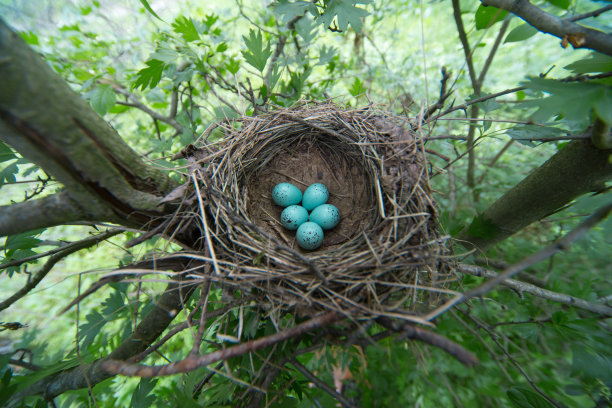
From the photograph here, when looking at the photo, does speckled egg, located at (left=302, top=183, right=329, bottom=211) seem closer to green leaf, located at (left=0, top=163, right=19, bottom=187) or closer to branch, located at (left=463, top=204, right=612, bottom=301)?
branch, located at (left=463, top=204, right=612, bottom=301)

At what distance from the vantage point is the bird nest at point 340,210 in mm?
1076

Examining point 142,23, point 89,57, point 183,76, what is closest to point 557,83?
point 183,76

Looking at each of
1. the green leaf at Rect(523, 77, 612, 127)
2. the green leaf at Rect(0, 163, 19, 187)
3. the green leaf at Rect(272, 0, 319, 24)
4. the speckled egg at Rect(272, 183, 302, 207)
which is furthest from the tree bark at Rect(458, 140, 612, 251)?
the green leaf at Rect(0, 163, 19, 187)

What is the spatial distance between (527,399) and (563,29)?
1333mm

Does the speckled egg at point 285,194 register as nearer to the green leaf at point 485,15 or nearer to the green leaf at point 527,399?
the green leaf at point 485,15

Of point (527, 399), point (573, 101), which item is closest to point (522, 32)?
point (573, 101)

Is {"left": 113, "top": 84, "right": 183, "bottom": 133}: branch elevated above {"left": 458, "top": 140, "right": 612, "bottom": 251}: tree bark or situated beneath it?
elevated above

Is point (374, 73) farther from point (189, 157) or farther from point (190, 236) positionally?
point (190, 236)

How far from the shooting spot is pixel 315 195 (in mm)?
1988

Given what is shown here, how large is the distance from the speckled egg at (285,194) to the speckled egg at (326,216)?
200 mm

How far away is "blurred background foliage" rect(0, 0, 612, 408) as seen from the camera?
44.3 inches

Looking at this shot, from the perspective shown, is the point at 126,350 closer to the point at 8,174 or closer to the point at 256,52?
the point at 8,174

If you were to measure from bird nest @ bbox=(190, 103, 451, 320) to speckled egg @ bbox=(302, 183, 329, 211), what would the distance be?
14 cm

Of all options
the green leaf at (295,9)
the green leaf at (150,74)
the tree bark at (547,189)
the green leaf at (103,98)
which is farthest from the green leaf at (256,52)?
the tree bark at (547,189)
